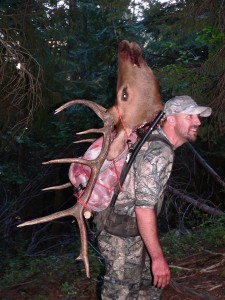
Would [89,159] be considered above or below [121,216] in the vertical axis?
above

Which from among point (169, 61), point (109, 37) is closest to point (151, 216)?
point (109, 37)

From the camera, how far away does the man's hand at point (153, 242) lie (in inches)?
127

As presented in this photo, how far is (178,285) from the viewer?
5.57 m

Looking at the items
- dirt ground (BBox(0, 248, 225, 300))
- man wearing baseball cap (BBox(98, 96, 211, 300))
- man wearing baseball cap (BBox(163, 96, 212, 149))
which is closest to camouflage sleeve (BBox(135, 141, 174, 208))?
man wearing baseball cap (BBox(98, 96, 211, 300))

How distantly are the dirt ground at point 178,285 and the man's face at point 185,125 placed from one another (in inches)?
97.7

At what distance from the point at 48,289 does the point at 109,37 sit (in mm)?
6176

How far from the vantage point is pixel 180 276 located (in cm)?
601

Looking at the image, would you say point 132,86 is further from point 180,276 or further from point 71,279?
point 71,279

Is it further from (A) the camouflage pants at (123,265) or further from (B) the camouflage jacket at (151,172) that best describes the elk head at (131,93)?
(A) the camouflage pants at (123,265)

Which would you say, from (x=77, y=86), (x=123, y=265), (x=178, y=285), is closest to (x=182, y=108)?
(x=123, y=265)

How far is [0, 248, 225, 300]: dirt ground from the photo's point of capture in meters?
5.45

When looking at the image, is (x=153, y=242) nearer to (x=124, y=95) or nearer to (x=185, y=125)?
(x=185, y=125)

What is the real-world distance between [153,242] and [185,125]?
2.90 feet

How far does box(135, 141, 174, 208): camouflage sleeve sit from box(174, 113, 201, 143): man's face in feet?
0.63
